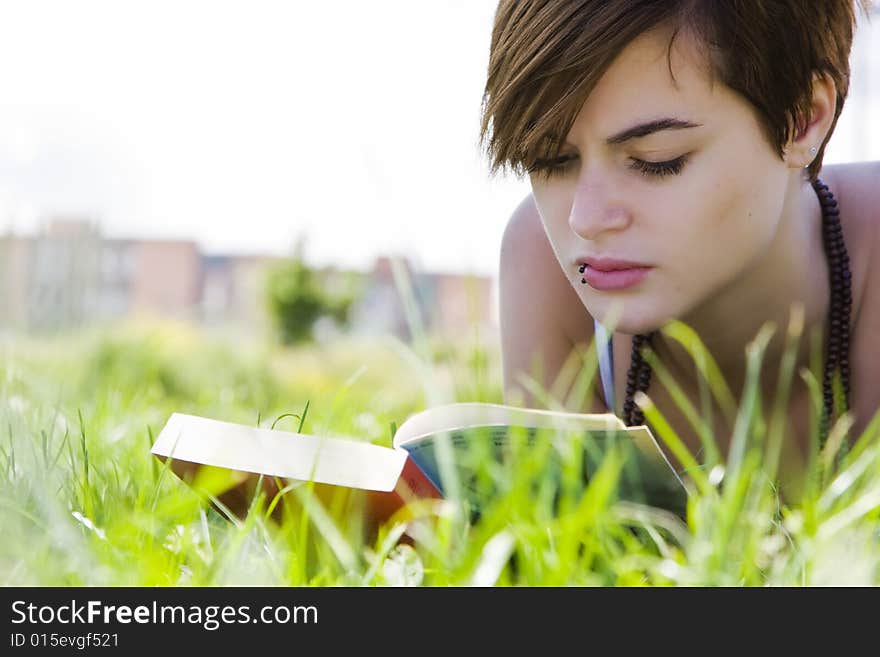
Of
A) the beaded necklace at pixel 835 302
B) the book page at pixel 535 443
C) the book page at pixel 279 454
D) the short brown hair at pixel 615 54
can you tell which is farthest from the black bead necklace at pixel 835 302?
the book page at pixel 279 454

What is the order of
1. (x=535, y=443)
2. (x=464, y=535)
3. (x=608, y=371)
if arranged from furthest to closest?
1. (x=608, y=371)
2. (x=535, y=443)
3. (x=464, y=535)

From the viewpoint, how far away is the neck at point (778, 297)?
2105 millimetres

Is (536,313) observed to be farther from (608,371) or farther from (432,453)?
(432,453)

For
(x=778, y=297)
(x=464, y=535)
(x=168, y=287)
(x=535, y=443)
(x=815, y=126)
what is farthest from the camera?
(x=168, y=287)

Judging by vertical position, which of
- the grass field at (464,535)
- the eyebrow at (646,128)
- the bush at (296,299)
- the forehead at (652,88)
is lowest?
the bush at (296,299)

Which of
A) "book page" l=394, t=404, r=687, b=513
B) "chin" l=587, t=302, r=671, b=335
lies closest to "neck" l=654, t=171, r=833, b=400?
"chin" l=587, t=302, r=671, b=335

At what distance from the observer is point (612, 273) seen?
1726 mm

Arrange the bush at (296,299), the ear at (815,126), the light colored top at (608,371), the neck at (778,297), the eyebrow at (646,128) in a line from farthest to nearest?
the bush at (296,299), the light colored top at (608,371), the neck at (778,297), the ear at (815,126), the eyebrow at (646,128)

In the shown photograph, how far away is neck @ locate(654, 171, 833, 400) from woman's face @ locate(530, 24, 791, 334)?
13.5 inches

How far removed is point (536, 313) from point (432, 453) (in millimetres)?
1291

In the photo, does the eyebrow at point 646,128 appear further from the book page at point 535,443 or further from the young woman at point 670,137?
the book page at point 535,443

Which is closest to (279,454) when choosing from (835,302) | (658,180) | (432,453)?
(432,453)

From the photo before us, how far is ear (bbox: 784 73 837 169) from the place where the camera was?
6.23 ft
